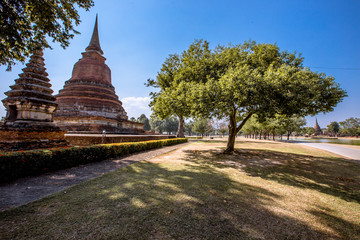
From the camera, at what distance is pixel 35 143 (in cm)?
845

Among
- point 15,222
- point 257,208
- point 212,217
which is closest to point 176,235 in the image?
point 212,217

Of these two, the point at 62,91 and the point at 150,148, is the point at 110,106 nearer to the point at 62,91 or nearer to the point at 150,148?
the point at 62,91

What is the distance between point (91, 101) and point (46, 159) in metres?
19.7

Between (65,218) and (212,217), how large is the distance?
9.37 feet

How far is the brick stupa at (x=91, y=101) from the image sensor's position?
19266mm

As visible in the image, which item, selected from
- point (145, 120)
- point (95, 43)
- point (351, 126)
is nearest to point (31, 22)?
point (95, 43)

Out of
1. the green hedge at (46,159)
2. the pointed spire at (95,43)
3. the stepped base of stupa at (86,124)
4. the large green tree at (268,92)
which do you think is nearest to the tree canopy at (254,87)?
the large green tree at (268,92)

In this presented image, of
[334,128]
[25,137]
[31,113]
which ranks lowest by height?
[25,137]

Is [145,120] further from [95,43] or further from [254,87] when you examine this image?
[254,87]

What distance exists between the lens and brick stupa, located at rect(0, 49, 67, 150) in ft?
26.5

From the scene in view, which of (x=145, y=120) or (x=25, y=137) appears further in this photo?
(x=145, y=120)

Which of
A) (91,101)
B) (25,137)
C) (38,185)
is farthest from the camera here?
(91,101)

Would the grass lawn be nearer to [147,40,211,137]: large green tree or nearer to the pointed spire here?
[147,40,211,137]: large green tree

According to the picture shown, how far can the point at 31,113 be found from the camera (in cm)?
924
